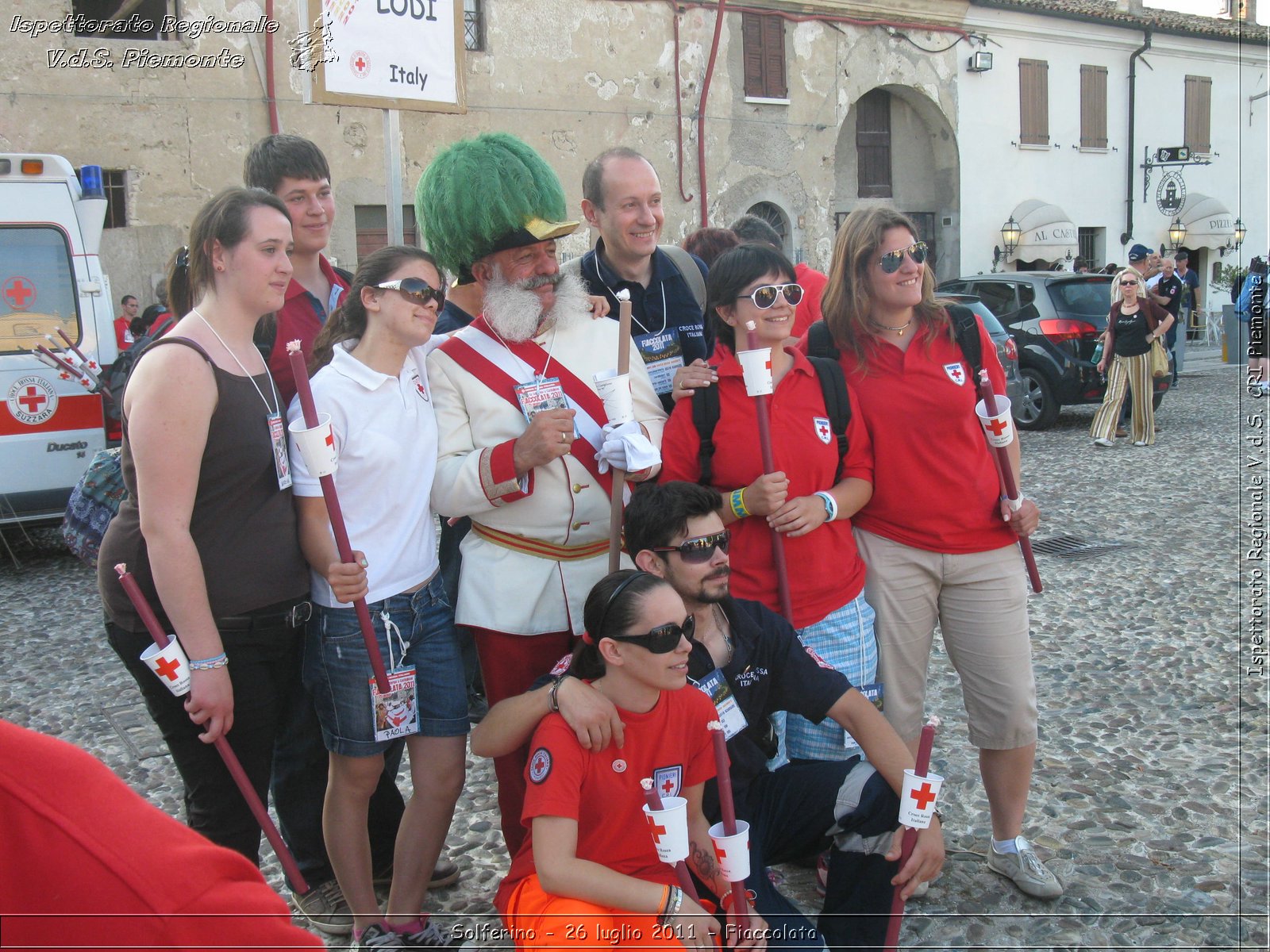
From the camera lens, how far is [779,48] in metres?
20.3

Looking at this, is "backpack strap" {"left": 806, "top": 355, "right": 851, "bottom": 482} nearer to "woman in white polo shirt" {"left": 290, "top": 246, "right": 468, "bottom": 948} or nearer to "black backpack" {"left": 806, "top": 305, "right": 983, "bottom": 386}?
"black backpack" {"left": 806, "top": 305, "right": 983, "bottom": 386}

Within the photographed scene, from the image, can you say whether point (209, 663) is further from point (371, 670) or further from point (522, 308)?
point (522, 308)

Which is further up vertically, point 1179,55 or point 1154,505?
point 1179,55

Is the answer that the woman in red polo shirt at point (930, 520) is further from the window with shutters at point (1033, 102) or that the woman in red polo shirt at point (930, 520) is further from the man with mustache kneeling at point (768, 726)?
the window with shutters at point (1033, 102)

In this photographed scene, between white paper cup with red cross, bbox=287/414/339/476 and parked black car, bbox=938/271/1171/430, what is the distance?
38.0 feet

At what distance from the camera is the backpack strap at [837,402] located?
10.2ft

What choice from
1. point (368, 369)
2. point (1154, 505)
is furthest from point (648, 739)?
point (1154, 505)

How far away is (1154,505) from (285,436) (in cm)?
784

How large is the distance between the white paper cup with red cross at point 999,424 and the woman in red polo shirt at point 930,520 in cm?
5

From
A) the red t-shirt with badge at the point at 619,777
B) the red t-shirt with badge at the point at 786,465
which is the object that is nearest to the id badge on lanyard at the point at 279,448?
the red t-shirt with badge at the point at 619,777

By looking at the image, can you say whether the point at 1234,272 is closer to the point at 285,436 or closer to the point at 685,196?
the point at 685,196

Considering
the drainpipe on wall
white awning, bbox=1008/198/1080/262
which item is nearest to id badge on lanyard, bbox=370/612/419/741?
white awning, bbox=1008/198/1080/262

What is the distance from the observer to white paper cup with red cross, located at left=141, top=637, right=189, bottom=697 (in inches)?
93.9

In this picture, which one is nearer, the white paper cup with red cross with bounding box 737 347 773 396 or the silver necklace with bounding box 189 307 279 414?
the silver necklace with bounding box 189 307 279 414
